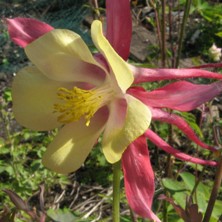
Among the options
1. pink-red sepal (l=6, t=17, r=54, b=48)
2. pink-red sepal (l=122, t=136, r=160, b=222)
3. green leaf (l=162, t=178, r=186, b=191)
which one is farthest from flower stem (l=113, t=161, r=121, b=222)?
green leaf (l=162, t=178, r=186, b=191)

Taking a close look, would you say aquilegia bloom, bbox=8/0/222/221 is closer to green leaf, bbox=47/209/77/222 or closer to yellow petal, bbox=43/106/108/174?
yellow petal, bbox=43/106/108/174

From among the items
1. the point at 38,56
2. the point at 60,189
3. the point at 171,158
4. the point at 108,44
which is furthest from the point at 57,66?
the point at 60,189

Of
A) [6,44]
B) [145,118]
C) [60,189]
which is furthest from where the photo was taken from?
[6,44]

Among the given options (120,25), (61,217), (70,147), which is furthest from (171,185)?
(120,25)

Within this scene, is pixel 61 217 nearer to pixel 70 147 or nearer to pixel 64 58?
pixel 70 147

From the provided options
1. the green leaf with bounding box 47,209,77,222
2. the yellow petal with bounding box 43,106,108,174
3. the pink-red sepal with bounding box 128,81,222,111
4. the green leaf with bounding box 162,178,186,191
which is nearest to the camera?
the pink-red sepal with bounding box 128,81,222,111

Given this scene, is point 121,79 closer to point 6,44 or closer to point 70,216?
point 70,216
